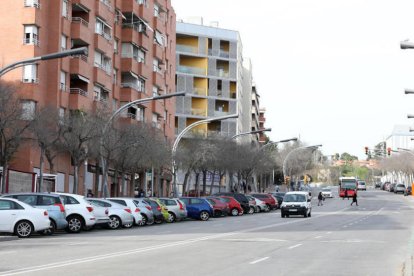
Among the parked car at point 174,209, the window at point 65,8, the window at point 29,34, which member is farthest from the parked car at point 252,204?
the window at point 29,34

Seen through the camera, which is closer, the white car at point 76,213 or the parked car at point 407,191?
the white car at point 76,213

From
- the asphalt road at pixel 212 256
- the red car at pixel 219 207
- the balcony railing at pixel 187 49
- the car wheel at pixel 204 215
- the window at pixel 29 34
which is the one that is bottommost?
the asphalt road at pixel 212 256

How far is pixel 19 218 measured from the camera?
24891mm

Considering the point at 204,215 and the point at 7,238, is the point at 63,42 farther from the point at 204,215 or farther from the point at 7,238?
the point at 7,238

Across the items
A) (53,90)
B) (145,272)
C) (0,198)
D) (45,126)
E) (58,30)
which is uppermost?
(58,30)

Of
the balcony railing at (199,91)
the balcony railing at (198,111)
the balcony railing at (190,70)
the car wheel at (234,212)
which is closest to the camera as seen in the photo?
the car wheel at (234,212)

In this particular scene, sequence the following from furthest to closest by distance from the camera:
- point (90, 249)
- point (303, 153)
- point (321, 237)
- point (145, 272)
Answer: point (303, 153), point (321, 237), point (90, 249), point (145, 272)

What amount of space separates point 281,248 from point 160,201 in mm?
18355

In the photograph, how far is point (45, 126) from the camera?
3691 centimetres

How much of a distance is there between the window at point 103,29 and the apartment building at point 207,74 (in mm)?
35361

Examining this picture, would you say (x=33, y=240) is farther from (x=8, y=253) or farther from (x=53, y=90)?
(x=53, y=90)

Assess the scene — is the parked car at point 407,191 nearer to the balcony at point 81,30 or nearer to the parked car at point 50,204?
the balcony at point 81,30

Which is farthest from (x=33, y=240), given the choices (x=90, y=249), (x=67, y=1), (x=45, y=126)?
(x=67, y=1)

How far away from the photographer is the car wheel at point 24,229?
82.0ft
